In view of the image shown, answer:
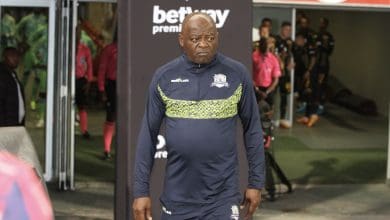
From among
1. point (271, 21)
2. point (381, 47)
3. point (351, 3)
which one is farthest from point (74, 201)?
point (381, 47)

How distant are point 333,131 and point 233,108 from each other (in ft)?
35.7

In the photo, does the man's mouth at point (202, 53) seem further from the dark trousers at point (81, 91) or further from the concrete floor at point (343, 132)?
the concrete floor at point (343, 132)

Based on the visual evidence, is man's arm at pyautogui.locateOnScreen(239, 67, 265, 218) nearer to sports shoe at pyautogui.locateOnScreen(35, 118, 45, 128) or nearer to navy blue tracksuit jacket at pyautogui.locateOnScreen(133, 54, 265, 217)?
navy blue tracksuit jacket at pyautogui.locateOnScreen(133, 54, 265, 217)

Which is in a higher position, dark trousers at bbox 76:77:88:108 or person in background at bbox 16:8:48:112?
person in background at bbox 16:8:48:112

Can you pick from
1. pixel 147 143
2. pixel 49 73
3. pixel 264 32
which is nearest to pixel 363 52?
pixel 264 32

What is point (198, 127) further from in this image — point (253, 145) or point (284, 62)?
point (284, 62)

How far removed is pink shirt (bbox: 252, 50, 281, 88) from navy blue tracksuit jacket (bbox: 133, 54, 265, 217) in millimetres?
8025

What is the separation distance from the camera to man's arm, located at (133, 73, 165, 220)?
5363 millimetres

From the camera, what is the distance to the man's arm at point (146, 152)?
5.36m

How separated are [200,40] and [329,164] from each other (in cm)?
784

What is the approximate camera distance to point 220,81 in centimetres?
528

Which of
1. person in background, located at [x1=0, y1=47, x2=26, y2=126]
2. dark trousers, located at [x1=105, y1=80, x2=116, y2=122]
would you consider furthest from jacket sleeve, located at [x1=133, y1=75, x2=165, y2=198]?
dark trousers, located at [x1=105, y1=80, x2=116, y2=122]

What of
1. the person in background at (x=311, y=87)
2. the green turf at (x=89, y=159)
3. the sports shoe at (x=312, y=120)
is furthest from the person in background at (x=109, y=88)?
the person in background at (x=311, y=87)

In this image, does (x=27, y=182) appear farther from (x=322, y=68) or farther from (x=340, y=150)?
(x=322, y=68)
